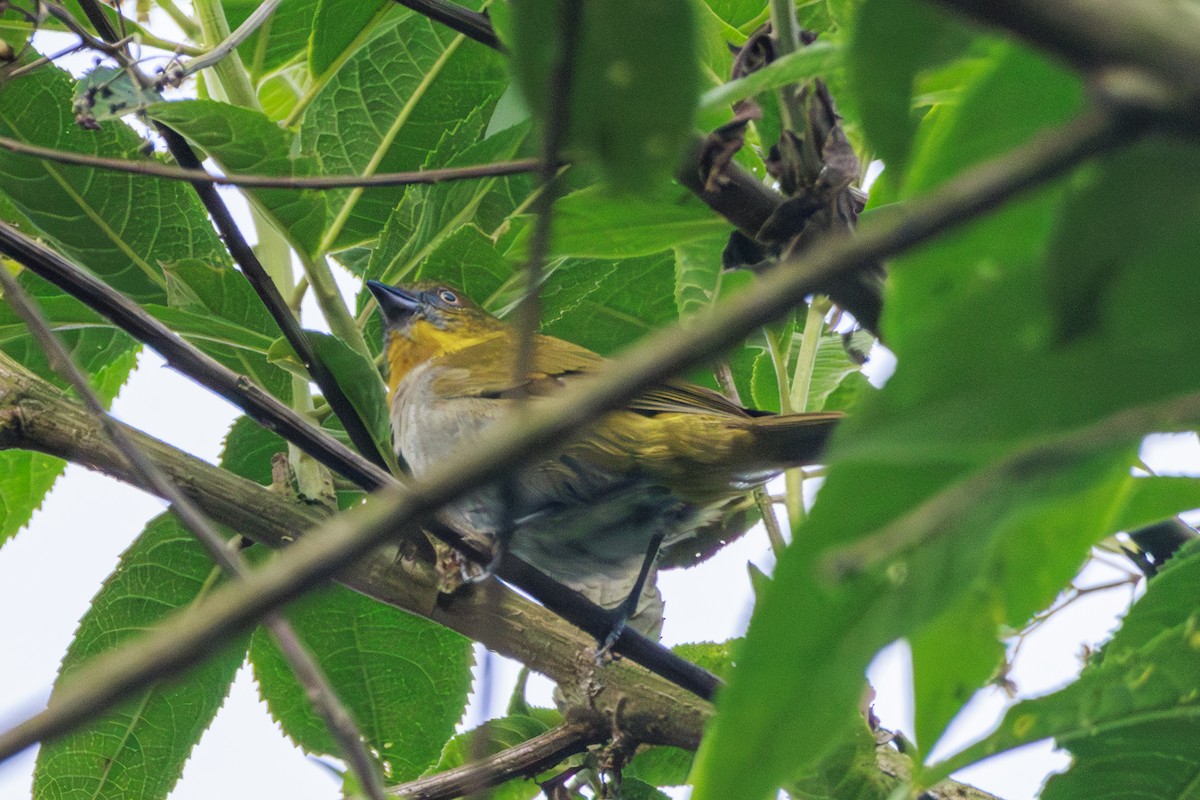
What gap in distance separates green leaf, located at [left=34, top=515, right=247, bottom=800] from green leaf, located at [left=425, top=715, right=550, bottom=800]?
0.59 metres

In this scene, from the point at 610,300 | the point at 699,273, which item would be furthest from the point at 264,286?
the point at 610,300

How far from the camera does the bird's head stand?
525 centimetres

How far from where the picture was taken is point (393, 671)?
3.11 metres

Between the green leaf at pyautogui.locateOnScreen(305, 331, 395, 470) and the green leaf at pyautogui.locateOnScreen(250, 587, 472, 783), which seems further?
the green leaf at pyautogui.locateOnScreen(250, 587, 472, 783)

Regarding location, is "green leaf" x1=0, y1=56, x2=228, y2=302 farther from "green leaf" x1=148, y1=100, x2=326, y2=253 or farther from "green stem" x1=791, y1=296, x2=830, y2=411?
"green stem" x1=791, y1=296, x2=830, y2=411

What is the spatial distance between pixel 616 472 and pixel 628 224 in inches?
85.7

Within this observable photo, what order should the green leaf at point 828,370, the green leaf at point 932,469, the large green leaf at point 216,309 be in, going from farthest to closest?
1. the green leaf at point 828,370
2. the large green leaf at point 216,309
3. the green leaf at point 932,469

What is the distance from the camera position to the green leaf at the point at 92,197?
109 inches

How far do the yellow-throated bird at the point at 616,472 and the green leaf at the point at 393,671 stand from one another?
0.43 meters

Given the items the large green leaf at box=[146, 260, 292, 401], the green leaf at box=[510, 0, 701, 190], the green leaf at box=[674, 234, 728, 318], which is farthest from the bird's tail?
the green leaf at box=[510, 0, 701, 190]

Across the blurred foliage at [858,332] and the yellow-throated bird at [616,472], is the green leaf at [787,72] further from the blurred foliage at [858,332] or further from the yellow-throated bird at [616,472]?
the yellow-throated bird at [616,472]

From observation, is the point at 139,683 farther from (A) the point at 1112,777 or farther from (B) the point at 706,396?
(B) the point at 706,396

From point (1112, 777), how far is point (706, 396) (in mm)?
2498

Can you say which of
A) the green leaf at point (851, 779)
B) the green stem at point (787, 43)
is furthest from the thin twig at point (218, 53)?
the green leaf at point (851, 779)
